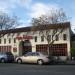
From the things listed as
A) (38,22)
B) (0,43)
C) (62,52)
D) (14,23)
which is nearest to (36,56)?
(38,22)

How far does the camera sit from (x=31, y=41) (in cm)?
5078

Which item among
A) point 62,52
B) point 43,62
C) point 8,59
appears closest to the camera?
point 43,62

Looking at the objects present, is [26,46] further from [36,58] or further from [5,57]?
[36,58]

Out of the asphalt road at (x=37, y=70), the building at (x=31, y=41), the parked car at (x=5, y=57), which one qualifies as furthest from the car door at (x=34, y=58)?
the building at (x=31, y=41)

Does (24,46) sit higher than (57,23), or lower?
lower

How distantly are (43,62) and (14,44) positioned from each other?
20111 millimetres

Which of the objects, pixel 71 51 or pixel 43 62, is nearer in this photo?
pixel 43 62

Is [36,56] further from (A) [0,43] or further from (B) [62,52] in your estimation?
(A) [0,43]

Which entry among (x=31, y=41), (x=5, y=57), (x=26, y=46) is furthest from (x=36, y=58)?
(x=26, y=46)

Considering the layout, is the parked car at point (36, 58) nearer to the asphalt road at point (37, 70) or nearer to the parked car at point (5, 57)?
the parked car at point (5, 57)

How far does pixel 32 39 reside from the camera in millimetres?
50594

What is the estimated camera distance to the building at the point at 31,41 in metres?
46.7

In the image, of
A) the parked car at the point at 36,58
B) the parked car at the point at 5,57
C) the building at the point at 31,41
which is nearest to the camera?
the parked car at the point at 36,58

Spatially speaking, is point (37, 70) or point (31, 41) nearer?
point (37, 70)
